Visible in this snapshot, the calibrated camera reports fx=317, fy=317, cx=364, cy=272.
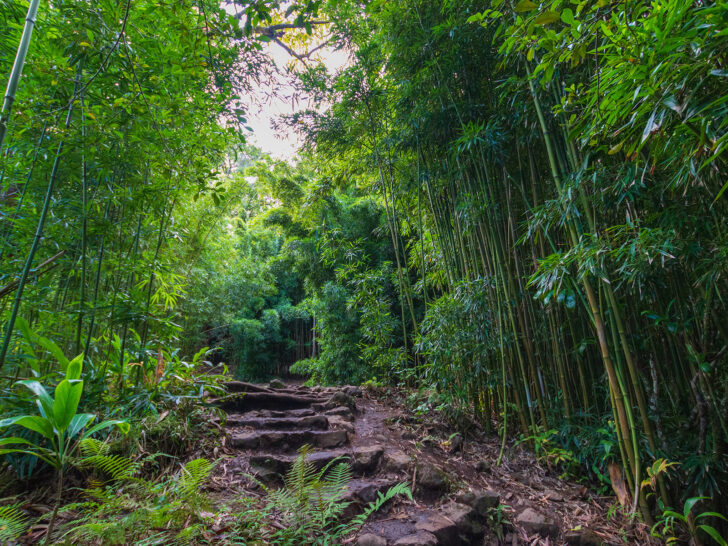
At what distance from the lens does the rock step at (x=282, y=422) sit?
7.73 ft

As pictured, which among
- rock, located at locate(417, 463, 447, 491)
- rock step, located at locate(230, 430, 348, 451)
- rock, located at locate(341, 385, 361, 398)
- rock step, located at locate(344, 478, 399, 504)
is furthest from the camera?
rock, located at locate(341, 385, 361, 398)

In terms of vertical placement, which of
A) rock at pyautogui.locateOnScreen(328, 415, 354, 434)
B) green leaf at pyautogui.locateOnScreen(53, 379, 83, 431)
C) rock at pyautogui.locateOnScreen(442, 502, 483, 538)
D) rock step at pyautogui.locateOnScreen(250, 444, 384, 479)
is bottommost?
rock at pyautogui.locateOnScreen(442, 502, 483, 538)

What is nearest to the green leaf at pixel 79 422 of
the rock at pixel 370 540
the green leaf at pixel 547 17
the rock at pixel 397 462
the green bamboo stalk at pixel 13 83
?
the green bamboo stalk at pixel 13 83

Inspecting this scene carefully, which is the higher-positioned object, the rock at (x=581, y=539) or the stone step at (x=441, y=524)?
the stone step at (x=441, y=524)

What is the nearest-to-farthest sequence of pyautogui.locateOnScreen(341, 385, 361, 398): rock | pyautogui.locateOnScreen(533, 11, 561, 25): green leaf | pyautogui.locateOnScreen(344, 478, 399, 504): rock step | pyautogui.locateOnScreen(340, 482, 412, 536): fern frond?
pyautogui.locateOnScreen(533, 11, 561, 25): green leaf < pyautogui.locateOnScreen(340, 482, 412, 536): fern frond < pyautogui.locateOnScreen(344, 478, 399, 504): rock step < pyautogui.locateOnScreen(341, 385, 361, 398): rock

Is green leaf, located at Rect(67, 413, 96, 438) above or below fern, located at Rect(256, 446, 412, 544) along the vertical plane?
above

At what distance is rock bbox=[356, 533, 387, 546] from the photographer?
1.22m

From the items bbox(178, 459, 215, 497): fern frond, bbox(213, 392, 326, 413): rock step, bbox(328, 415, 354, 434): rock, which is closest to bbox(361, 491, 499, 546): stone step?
bbox(178, 459, 215, 497): fern frond

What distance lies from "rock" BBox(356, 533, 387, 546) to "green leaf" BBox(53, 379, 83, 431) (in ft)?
3.60

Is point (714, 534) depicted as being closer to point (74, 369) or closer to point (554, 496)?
point (554, 496)

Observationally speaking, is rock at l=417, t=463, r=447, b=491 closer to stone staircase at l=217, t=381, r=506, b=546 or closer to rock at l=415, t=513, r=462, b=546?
stone staircase at l=217, t=381, r=506, b=546

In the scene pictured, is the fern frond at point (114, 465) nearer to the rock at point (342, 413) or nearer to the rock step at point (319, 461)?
the rock step at point (319, 461)

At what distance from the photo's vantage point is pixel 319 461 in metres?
1.82

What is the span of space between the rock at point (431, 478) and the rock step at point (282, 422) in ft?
3.07
